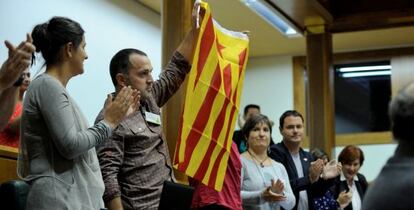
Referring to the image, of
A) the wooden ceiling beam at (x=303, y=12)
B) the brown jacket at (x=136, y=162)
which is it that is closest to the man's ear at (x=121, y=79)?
the brown jacket at (x=136, y=162)

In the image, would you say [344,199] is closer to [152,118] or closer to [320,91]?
[152,118]

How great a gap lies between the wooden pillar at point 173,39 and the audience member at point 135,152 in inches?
46.8

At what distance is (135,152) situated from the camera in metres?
2.67

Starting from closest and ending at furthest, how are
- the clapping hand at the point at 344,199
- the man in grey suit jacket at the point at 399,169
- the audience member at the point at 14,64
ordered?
the man in grey suit jacket at the point at 399,169 < the audience member at the point at 14,64 < the clapping hand at the point at 344,199

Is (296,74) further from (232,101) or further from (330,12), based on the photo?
(232,101)

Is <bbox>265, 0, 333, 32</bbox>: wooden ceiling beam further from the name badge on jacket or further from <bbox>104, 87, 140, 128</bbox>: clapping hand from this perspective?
<bbox>104, 87, 140, 128</bbox>: clapping hand

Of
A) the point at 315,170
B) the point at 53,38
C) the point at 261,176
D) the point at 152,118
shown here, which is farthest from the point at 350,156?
the point at 53,38

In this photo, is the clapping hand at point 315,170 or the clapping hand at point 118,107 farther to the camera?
the clapping hand at point 315,170

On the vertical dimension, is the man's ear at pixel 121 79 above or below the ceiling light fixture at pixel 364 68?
below

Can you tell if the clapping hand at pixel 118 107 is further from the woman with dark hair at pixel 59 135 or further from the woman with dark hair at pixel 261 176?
the woman with dark hair at pixel 261 176

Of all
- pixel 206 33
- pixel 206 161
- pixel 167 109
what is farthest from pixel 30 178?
pixel 167 109

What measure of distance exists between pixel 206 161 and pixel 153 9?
4.68 metres

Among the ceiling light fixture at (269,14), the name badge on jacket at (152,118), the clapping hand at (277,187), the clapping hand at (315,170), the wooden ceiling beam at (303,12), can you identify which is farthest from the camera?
the ceiling light fixture at (269,14)

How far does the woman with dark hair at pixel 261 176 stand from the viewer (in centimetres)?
364
